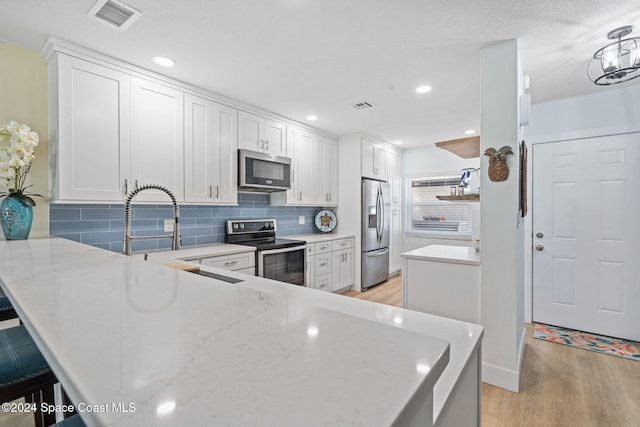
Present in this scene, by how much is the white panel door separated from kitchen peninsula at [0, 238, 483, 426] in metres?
3.20

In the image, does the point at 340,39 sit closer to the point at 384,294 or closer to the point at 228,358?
the point at 228,358

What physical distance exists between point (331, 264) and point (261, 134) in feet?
6.33

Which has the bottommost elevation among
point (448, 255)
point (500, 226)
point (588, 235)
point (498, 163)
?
point (448, 255)

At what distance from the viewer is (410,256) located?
255 cm

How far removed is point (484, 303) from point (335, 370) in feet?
7.13

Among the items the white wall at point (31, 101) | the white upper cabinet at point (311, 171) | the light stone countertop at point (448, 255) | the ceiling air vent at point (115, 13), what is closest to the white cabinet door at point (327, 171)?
the white upper cabinet at point (311, 171)

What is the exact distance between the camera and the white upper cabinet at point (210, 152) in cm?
273

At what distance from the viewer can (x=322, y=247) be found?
12.9 ft

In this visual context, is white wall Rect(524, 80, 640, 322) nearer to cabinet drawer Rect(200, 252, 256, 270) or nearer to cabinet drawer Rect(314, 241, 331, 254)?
cabinet drawer Rect(314, 241, 331, 254)

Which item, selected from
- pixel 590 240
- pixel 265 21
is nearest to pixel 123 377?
pixel 265 21

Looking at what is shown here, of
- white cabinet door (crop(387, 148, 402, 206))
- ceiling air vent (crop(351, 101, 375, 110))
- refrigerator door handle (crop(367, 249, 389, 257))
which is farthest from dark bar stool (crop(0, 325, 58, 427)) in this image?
white cabinet door (crop(387, 148, 402, 206))

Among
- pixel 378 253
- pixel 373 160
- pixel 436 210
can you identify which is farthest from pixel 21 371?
pixel 436 210

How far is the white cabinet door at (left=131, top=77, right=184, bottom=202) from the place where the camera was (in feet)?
7.84

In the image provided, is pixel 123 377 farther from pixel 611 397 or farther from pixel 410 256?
pixel 611 397
